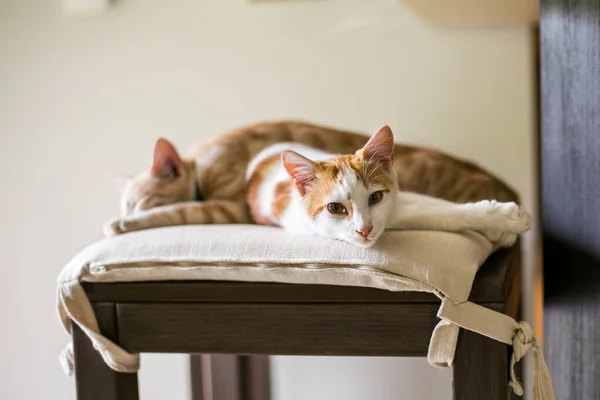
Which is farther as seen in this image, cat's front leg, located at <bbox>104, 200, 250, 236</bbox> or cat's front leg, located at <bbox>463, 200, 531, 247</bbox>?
cat's front leg, located at <bbox>104, 200, 250, 236</bbox>

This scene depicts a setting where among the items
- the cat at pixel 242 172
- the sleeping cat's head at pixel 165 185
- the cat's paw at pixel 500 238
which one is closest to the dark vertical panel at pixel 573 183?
the cat's paw at pixel 500 238

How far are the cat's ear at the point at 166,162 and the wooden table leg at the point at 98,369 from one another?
35 cm

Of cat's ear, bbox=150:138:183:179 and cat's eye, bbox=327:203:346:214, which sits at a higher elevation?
cat's ear, bbox=150:138:183:179

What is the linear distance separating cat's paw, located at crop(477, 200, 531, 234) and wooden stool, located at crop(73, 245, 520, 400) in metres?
0.05

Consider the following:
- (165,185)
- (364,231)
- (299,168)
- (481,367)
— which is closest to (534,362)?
(481,367)

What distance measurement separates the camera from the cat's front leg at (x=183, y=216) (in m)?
1.10

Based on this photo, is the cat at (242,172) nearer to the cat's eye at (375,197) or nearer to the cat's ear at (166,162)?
the cat's ear at (166,162)

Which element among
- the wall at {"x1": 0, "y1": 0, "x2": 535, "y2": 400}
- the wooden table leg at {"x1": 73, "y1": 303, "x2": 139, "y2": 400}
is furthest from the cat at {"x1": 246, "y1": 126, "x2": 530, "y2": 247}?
the wall at {"x1": 0, "y1": 0, "x2": 535, "y2": 400}

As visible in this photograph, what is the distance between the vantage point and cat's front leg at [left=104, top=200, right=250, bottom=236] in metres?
1.10

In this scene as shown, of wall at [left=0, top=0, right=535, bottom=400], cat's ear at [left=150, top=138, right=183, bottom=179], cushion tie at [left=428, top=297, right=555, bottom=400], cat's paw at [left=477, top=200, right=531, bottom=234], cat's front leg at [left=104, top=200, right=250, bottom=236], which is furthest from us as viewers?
wall at [left=0, top=0, right=535, bottom=400]

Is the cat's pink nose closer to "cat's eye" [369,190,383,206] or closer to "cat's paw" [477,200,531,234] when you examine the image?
"cat's eye" [369,190,383,206]

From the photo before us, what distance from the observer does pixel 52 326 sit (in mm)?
1738

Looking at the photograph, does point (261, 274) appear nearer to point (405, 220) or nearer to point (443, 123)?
point (405, 220)

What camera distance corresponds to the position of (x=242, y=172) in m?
1.25
